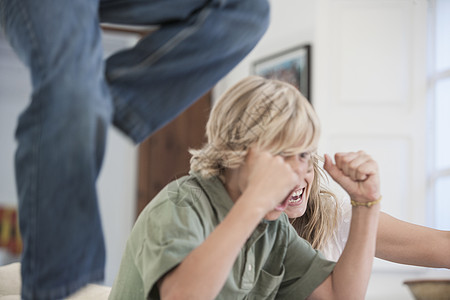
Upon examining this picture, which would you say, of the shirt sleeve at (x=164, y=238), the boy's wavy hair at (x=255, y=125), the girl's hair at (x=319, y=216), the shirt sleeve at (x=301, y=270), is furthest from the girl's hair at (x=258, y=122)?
the girl's hair at (x=319, y=216)

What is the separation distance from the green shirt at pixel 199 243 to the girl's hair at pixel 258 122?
85mm

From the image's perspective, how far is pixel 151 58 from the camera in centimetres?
96

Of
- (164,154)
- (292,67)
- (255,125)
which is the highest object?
(255,125)

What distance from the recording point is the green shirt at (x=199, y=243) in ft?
3.33

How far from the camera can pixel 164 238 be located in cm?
101

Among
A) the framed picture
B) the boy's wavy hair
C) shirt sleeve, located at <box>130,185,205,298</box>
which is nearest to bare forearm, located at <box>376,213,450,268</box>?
the boy's wavy hair

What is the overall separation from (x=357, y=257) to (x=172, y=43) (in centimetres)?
63

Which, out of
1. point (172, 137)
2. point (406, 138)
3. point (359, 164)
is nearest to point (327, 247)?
point (359, 164)

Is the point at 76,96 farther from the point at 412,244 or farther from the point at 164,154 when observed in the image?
the point at 164,154

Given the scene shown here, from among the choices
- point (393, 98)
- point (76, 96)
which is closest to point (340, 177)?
point (76, 96)

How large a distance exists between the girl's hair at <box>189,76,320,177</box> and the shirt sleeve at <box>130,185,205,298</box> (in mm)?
A: 141

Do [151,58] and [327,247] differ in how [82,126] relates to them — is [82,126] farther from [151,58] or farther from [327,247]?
[327,247]

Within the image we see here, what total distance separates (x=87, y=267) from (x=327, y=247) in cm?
94

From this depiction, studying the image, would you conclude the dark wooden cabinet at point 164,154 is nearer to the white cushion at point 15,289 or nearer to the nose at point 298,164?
the white cushion at point 15,289
